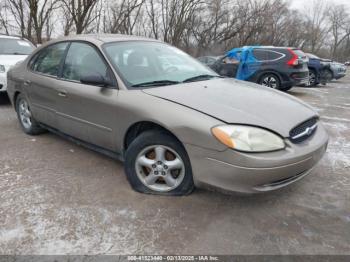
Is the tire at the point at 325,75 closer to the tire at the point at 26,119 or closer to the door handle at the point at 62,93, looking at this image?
the tire at the point at 26,119

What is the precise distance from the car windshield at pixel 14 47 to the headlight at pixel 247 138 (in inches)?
262

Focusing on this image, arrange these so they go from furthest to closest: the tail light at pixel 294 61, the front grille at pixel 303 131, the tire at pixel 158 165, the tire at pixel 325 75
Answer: the tire at pixel 325 75 → the tail light at pixel 294 61 → the tire at pixel 158 165 → the front grille at pixel 303 131

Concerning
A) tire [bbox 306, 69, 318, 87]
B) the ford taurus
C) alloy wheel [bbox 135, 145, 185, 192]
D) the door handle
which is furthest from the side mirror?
tire [bbox 306, 69, 318, 87]

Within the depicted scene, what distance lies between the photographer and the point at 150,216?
2.38 m

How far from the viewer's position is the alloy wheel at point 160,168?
2.51 metres

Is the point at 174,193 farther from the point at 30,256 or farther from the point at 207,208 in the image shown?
the point at 30,256

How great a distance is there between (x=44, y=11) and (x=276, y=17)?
87.5 ft

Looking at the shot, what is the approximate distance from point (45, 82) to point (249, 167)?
9.21 feet

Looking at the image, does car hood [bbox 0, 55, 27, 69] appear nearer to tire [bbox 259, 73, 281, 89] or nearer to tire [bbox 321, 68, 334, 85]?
tire [bbox 259, 73, 281, 89]

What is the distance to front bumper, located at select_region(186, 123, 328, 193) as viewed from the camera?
2111 mm

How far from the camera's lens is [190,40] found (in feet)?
106

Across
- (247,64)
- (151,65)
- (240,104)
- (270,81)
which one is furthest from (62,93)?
(270,81)

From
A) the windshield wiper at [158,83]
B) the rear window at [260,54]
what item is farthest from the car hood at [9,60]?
the rear window at [260,54]

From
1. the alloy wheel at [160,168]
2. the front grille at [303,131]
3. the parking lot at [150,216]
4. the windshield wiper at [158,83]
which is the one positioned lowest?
the parking lot at [150,216]
